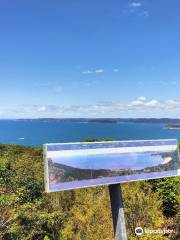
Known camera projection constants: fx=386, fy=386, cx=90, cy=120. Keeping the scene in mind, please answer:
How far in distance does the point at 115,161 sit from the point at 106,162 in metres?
0.41

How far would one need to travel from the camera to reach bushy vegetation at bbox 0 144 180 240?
1995 centimetres

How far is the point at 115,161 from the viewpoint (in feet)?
46.8

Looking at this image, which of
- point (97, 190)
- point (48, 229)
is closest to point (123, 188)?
point (97, 190)

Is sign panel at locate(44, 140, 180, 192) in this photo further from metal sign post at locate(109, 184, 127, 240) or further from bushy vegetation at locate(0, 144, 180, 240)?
bushy vegetation at locate(0, 144, 180, 240)

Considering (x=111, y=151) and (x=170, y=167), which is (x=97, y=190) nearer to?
(x=170, y=167)

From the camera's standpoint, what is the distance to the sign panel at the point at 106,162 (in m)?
12.8

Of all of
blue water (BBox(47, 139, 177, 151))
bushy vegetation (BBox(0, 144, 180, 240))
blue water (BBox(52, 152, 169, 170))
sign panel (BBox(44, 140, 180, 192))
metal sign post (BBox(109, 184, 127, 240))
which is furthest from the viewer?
bushy vegetation (BBox(0, 144, 180, 240))

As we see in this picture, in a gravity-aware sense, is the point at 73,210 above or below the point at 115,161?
below

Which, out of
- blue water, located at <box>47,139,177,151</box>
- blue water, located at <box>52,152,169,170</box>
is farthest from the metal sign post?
blue water, located at <box>47,139,177,151</box>

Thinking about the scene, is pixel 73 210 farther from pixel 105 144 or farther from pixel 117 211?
pixel 105 144

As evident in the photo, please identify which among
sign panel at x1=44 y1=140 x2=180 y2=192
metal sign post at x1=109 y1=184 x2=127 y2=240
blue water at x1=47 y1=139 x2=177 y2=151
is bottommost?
metal sign post at x1=109 y1=184 x2=127 y2=240

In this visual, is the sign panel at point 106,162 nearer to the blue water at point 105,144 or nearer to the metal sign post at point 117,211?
the blue water at point 105,144

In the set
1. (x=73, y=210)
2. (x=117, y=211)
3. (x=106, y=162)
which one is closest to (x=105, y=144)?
(x=106, y=162)

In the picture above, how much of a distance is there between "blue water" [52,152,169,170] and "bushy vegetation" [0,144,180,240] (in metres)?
4.80
